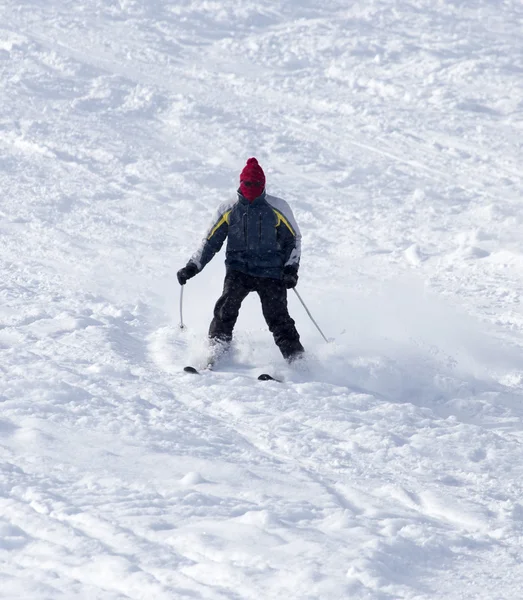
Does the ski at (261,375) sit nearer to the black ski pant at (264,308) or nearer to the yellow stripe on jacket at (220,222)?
the black ski pant at (264,308)

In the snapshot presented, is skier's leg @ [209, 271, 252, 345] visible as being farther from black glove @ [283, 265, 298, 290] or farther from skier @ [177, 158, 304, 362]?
black glove @ [283, 265, 298, 290]

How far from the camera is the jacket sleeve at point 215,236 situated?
22.5ft

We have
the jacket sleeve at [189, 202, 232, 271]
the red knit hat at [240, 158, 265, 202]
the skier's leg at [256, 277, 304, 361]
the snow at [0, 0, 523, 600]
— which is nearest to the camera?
the snow at [0, 0, 523, 600]

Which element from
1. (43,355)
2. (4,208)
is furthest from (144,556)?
(4,208)

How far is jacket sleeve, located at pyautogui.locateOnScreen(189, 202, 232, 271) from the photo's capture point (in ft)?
22.5

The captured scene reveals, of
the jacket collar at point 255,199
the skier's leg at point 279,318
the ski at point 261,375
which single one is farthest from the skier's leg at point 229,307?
the jacket collar at point 255,199

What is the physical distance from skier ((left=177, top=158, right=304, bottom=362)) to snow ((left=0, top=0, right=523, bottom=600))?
0.26 metres

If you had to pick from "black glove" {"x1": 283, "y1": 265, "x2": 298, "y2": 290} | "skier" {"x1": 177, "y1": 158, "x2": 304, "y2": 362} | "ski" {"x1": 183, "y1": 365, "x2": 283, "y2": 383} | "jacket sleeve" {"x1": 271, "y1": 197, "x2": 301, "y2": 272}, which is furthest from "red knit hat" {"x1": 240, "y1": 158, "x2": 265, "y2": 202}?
"ski" {"x1": 183, "y1": 365, "x2": 283, "y2": 383}

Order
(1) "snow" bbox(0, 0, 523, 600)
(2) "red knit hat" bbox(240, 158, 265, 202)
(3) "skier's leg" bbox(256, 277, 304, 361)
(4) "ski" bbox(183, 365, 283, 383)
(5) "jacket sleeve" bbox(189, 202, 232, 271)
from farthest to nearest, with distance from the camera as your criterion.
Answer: (5) "jacket sleeve" bbox(189, 202, 232, 271) < (3) "skier's leg" bbox(256, 277, 304, 361) < (2) "red knit hat" bbox(240, 158, 265, 202) < (4) "ski" bbox(183, 365, 283, 383) < (1) "snow" bbox(0, 0, 523, 600)

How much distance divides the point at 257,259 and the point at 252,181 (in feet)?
2.10

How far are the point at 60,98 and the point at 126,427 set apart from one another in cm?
1013

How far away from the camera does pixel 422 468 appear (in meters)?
5.07

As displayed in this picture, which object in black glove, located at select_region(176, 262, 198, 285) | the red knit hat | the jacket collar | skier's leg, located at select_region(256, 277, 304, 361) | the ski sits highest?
the red knit hat

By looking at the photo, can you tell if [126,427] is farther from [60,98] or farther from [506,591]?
[60,98]
